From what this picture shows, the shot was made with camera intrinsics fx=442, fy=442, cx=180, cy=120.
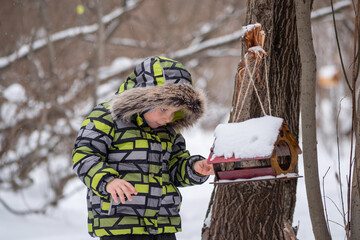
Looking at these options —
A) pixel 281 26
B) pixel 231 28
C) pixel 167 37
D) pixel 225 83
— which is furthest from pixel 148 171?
pixel 225 83

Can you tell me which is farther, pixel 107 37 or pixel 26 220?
pixel 107 37

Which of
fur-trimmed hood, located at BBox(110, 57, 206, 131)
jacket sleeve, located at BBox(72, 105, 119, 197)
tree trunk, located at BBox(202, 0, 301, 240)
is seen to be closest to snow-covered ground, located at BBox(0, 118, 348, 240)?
tree trunk, located at BBox(202, 0, 301, 240)

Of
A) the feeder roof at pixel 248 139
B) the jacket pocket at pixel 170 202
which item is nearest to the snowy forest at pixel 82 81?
the jacket pocket at pixel 170 202

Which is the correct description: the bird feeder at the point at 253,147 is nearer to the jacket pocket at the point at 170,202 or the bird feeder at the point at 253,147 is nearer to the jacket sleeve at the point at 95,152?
the jacket pocket at the point at 170,202

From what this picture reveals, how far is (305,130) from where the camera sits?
1725mm

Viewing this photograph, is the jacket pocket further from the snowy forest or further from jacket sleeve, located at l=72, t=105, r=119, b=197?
the snowy forest

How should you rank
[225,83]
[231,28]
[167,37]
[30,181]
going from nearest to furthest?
1. [30,181]
2. [167,37]
3. [231,28]
4. [225,83]

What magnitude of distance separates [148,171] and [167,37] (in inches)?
223

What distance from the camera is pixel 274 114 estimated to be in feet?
7.57

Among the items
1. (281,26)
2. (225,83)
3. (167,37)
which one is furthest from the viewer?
(225,83)

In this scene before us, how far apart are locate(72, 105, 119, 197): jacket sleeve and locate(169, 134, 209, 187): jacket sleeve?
39cm

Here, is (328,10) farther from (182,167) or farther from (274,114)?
(182,167)

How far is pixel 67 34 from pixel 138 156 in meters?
4.91

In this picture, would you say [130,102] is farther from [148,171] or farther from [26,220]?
[26,220]
